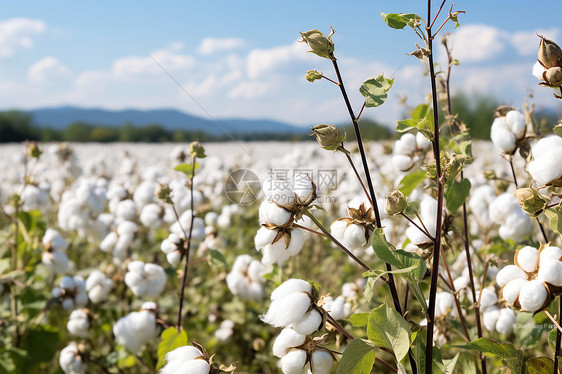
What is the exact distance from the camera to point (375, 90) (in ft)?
2.41

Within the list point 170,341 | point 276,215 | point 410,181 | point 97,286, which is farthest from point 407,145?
point 97,286

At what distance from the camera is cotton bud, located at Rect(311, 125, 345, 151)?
69 cm

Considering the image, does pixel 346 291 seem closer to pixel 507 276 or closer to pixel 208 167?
pixel 507 276

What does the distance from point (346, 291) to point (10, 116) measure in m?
32.7

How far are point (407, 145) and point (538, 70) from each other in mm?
506

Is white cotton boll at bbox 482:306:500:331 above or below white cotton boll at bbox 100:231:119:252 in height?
above

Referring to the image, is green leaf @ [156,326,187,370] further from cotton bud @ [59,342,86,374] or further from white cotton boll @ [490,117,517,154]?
white cotton boll @ [490,117,517,154]

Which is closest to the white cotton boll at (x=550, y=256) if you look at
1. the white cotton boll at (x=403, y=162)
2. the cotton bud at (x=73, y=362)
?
the white cotton boll at (x=403, y=162)

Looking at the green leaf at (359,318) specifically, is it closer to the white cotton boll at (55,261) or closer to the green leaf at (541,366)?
the green leaf at (541,366)

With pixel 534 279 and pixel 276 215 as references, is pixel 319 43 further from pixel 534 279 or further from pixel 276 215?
pixel 534 279

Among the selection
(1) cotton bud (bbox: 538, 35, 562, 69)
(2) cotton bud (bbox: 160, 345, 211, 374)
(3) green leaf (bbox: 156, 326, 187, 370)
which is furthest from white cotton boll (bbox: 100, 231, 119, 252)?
(1) cotton bud (bbox: 538, 35, 562, 69)

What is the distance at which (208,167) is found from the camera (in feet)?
12.5

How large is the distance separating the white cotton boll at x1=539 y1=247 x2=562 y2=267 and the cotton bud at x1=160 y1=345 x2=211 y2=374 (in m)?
0.55

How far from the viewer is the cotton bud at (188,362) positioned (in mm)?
693
